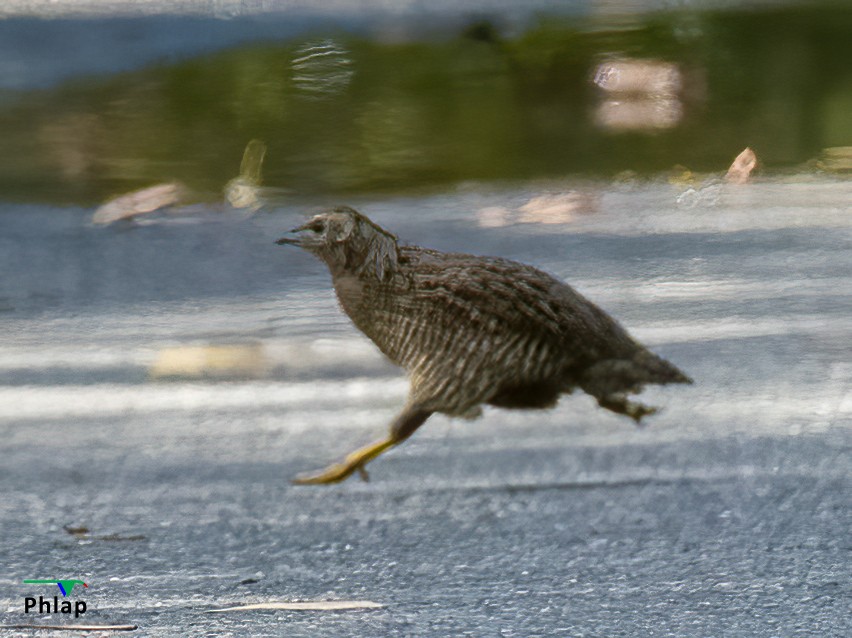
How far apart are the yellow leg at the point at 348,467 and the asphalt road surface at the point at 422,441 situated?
0.02 meters

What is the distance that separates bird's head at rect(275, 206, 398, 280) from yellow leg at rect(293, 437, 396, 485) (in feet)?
1.00

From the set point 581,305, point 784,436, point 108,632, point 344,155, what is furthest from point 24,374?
point 784,436

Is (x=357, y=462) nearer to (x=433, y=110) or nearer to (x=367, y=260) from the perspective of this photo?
(x=367, y=260)

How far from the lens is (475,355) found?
1593 mm

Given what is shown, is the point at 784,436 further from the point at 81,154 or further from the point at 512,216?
the point at 81,154

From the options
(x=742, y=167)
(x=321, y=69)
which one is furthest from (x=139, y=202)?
(x=742, y=167)

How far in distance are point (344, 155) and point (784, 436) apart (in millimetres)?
856

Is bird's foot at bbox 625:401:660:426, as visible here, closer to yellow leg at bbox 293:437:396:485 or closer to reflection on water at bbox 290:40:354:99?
yellow leg at bbox 293:437:396:485

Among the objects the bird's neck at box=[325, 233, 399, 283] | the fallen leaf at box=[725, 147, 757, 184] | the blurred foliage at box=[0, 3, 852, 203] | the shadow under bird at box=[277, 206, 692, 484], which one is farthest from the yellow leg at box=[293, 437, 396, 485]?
the fallen leaf at box=[725, 147, 757, 184]

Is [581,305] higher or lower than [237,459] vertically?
higher

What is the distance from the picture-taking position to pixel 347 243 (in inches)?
61.6

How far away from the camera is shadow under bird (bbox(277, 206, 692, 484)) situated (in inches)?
62.4

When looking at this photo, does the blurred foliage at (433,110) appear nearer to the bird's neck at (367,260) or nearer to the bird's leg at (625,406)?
the bird's neck at (367,260)

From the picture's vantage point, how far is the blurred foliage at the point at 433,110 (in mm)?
1825
